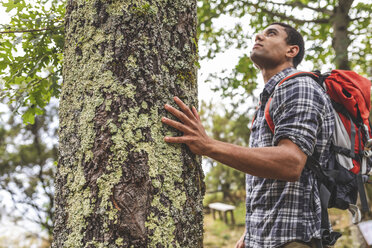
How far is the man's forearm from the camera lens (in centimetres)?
149

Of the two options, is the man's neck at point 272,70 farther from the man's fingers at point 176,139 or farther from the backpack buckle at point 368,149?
the man's fingers at point 176,139

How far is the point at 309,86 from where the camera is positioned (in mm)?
1724

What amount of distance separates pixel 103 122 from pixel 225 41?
4.59 m

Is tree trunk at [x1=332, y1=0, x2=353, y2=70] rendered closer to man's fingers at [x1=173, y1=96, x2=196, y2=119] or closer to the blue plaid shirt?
the blue plaid shirt

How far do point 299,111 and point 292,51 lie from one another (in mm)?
1051

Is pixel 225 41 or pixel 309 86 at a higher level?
pixel 225 41

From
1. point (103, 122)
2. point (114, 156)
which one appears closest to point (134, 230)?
point (114, 156)

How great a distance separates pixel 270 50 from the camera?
243 cm

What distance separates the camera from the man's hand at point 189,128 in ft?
4.32

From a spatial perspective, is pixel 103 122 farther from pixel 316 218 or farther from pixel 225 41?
pixel 225 41

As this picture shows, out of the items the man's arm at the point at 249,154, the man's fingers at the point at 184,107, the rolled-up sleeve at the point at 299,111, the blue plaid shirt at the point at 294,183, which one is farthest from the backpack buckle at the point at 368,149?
the man's fingers at the point at 184,107

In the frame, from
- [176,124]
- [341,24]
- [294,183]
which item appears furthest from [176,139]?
[341,24]

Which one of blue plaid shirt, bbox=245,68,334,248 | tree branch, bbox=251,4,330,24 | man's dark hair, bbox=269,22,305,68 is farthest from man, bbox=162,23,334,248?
tree branch, bbox=251,4,330,24

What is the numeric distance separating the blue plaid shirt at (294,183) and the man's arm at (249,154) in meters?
0.08
